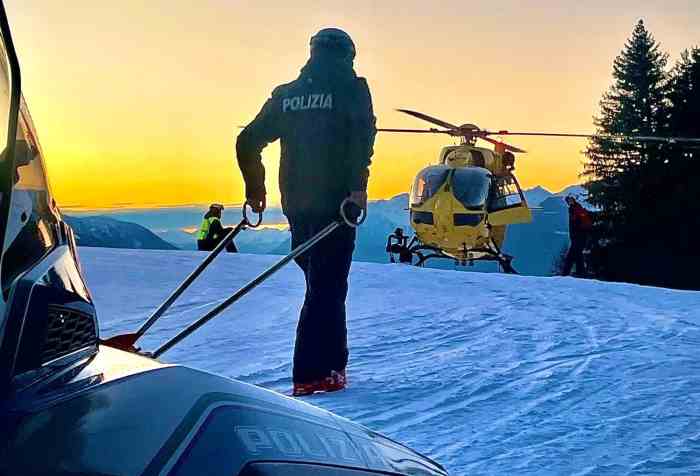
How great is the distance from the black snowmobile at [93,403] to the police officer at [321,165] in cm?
290

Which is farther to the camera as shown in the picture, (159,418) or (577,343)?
(577,343)

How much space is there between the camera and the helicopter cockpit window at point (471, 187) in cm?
1897

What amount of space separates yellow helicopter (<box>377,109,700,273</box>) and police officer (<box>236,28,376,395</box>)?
46.0ft

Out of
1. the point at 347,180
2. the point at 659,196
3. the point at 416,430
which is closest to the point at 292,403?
the point at 416,430

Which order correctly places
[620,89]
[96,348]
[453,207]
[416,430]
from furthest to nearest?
[620,89], [453,207], [416,430], [96,348]

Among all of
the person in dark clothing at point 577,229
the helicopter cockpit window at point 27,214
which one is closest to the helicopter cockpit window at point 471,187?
the person in dark clothing at point 577,229

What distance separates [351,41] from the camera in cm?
452

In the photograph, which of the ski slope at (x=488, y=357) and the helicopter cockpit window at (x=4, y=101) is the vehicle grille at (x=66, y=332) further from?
the ski slope at (x=488, y=357)

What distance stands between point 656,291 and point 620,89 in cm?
3631

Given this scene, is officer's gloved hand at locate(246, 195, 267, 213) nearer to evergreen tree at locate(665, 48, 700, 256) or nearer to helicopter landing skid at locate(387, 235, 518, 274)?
helicopter landing skid at locate(387, 235, 518, 274)

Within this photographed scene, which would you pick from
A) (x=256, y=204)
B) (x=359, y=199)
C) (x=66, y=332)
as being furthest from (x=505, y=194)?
(x=66, y=332)

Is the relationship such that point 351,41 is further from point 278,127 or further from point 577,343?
point 577,343

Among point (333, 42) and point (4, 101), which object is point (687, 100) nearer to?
point (333, 42)

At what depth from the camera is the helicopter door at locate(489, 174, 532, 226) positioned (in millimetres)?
19500
